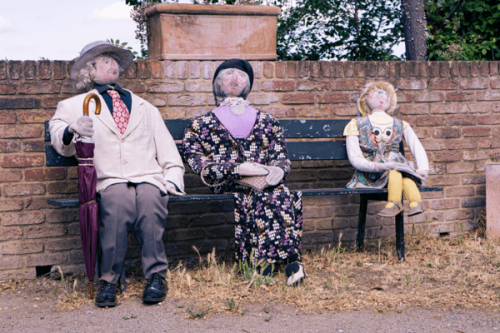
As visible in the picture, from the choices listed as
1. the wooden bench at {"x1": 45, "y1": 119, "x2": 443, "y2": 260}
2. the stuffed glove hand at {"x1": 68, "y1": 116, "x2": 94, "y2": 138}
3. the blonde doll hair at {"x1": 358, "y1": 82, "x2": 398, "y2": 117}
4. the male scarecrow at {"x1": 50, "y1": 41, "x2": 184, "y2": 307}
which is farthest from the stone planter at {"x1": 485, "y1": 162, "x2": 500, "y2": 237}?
the stuffed glove hand at {"x1": 68, "y1": 116, "x2": 94, "y2": 138}

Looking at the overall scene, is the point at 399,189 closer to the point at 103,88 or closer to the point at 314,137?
the point at 314,137

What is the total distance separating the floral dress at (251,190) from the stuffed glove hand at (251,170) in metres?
0.05

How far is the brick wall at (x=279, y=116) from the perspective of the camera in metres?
4.07

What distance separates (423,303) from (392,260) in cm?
107

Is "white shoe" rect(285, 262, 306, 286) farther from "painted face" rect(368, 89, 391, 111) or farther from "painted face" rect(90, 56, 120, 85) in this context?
"painted face" rect(90, 56, 120, 85)

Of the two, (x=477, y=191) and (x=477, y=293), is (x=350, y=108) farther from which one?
(x=477, y=293)

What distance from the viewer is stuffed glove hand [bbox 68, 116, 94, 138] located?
3287 millimetres

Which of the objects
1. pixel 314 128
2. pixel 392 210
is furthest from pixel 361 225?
pixel 314 128

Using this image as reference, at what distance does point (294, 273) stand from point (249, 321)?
2.02ft

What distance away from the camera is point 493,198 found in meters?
5.04

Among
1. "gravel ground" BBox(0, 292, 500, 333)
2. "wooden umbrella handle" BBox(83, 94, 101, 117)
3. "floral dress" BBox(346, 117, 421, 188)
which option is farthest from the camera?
"floral dress" BBox(346, 117, 421, 188)

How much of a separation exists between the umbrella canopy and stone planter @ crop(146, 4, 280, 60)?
1801 millimetres

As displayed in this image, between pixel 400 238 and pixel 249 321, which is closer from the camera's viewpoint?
pixel 249 321

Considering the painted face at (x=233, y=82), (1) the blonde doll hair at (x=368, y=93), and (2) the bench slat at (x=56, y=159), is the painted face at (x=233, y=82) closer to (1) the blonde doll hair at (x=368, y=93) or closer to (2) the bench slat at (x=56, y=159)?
(1) the blonde doll hair at (x=368, y=93)
